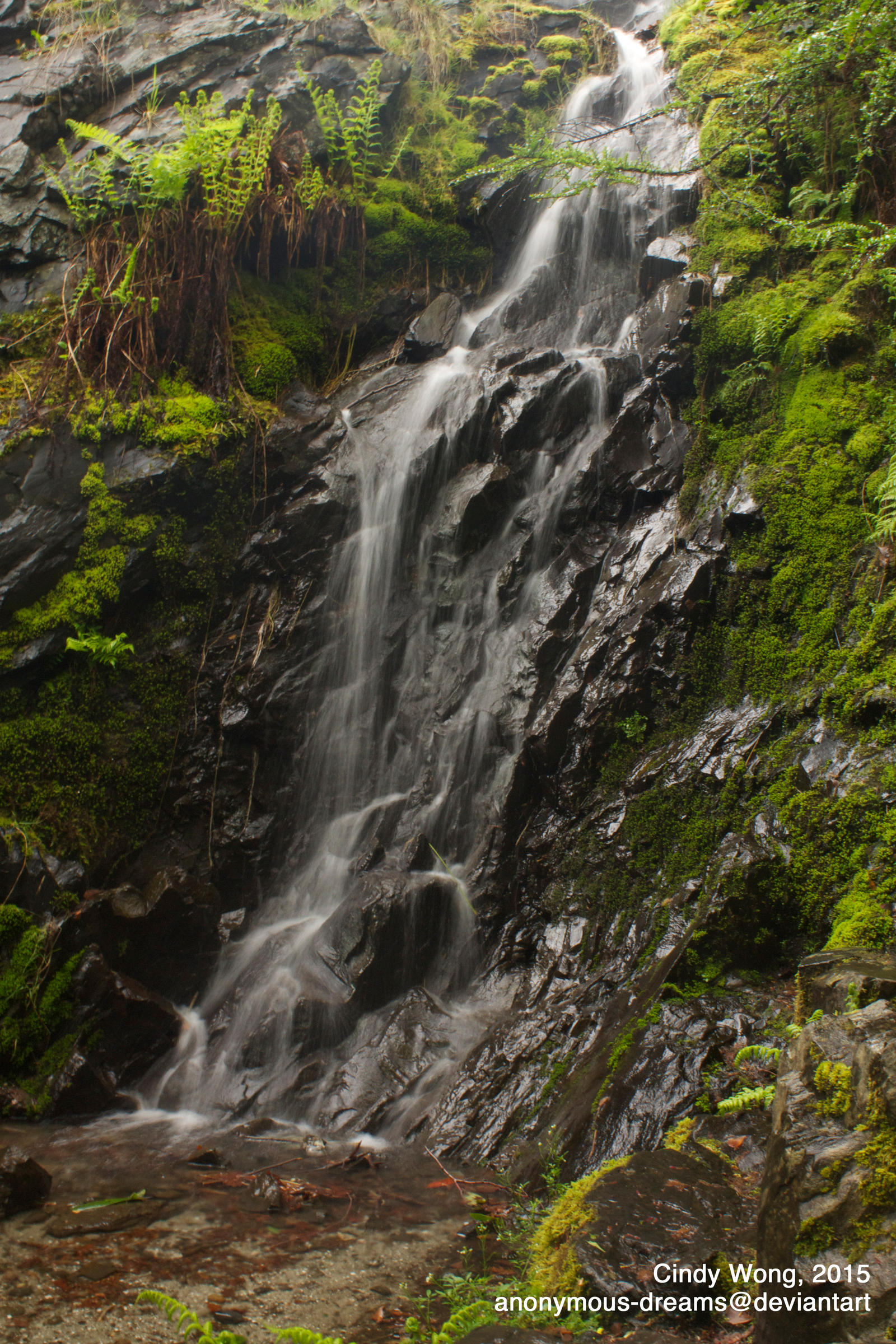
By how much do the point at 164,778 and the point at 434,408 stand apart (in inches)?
187

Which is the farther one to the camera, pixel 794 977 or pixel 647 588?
pixel 647 588

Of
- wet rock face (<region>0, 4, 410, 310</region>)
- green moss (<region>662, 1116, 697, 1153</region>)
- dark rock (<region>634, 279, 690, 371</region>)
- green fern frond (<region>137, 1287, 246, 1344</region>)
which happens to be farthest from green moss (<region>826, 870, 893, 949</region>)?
wet rock face (<region>0, 4, 410, 310</region>)

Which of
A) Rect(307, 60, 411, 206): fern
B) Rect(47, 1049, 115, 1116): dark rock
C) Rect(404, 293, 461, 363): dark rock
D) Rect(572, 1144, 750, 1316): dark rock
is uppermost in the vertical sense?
Rect(307, 60, 411, 206): fern

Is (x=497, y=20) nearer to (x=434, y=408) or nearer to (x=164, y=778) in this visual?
(x=434, y=408)

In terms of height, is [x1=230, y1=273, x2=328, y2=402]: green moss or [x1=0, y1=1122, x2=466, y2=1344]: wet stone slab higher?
[x1=230, y1=273, x2=328, y2=402]: green moss

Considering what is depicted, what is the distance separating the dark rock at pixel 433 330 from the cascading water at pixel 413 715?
185 mm

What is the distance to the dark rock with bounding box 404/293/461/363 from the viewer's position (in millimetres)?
9102

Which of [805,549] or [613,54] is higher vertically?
[613,54]

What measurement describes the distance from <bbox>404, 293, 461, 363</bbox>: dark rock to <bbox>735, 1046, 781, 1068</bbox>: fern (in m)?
Result: 8.07

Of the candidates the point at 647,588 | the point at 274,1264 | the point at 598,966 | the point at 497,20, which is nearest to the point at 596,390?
the point at 647,588

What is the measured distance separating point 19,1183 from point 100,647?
404cm

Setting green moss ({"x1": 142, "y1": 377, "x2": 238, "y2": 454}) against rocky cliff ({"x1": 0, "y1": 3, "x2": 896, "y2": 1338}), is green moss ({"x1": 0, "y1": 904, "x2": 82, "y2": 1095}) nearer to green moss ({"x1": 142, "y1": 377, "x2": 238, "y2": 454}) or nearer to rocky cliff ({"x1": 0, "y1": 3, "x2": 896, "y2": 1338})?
rocky cliff ({"x1": 0, "y1": 3, "x2": 896, "y2": 1338})

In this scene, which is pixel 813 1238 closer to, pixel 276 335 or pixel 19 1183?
pixel 19 1183

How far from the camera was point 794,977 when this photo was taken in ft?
13.4
